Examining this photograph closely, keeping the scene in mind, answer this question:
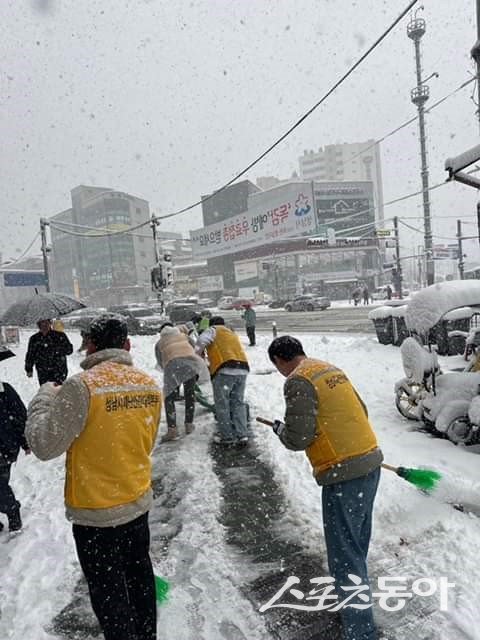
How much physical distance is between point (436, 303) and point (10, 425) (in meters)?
5.50

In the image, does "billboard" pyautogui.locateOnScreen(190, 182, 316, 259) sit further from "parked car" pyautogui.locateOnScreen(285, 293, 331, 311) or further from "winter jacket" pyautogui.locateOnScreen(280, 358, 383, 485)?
"winter jacket" pyautogui.locateOnScreen(280, 358, 383, 485)

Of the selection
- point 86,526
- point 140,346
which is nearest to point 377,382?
point 86,526

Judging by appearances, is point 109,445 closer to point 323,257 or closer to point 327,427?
point 327,427

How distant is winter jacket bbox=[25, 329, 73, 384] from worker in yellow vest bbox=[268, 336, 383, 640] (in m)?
4.91

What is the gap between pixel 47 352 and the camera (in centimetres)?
660

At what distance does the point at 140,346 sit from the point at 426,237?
14773mm

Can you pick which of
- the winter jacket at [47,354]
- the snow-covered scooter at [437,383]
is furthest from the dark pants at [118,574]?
the winter jacket at [47,354]

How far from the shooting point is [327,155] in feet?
408

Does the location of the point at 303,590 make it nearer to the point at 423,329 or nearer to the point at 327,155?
the point at 423,329

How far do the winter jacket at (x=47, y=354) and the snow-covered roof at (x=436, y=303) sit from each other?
199 inches

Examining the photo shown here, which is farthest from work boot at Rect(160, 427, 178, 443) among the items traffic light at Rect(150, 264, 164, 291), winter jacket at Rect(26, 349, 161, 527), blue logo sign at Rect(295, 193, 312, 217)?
blue logo sign at Rect(295, 193, 312, 217)

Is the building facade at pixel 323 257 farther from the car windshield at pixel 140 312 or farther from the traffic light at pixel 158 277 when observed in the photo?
the traffic light at pixel 158 277

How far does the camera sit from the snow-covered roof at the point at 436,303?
21.6 feet

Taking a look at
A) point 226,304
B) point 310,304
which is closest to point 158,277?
point 310,304
